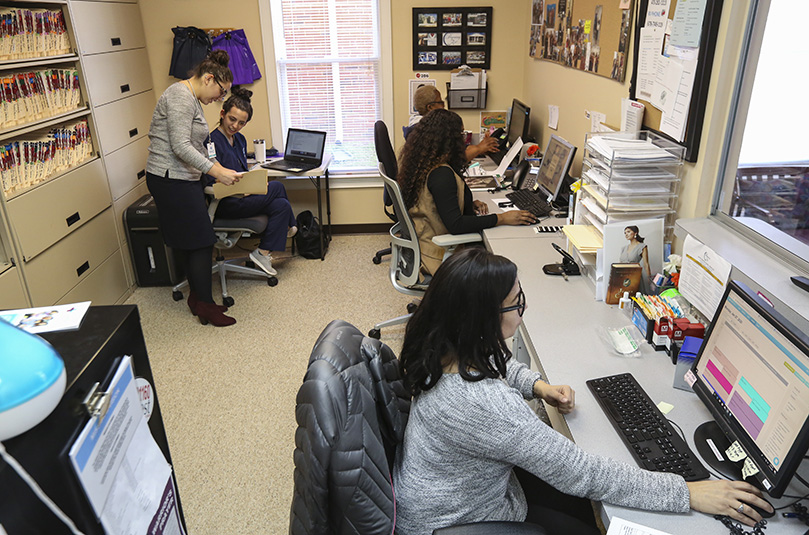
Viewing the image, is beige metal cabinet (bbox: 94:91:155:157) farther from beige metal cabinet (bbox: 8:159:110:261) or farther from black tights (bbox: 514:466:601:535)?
black tights (bbox: 514:466:601:535)

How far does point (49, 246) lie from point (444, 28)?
10.0ft

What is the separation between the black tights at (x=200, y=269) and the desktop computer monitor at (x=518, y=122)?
6.98 feet

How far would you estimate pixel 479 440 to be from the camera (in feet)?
3.94

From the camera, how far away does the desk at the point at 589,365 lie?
1.17 metres

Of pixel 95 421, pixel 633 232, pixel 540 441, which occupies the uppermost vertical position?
pixel 95 421

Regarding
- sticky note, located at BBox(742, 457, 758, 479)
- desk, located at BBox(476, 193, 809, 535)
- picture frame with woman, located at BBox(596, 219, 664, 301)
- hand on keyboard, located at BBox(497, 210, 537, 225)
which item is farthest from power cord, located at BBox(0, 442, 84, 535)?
hand on keyboard, located at BBox(497, 210, 537, 225)

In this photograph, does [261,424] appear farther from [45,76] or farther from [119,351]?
[45,76]

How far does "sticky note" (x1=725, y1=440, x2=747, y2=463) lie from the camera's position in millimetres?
1243


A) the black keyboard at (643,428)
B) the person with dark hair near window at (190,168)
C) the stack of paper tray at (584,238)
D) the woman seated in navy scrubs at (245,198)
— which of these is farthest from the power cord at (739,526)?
the woman seated in navy scrubs at (245,198)

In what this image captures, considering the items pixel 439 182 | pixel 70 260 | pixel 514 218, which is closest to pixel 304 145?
pixel 70 260

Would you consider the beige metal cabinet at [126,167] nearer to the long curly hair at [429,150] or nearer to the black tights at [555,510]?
the long curly hair at [429,150]

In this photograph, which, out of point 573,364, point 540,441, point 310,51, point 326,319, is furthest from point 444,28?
point 540,441

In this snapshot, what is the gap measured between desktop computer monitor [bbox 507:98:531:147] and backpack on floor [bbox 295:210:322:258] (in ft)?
5.22

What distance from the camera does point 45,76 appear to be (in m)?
3.07
